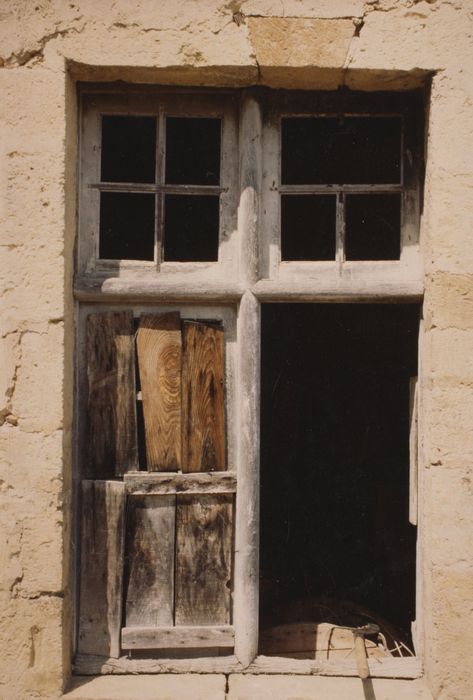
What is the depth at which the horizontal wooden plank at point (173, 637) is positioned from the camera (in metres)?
2.94

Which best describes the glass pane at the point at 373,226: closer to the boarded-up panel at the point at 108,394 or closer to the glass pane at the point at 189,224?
the glass pane at the point at 189,224

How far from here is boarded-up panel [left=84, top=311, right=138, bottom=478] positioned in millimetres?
2992

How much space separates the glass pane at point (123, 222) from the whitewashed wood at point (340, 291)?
724mm

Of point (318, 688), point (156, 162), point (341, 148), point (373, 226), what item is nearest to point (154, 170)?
point (156, 162)

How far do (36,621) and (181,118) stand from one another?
2275 mm

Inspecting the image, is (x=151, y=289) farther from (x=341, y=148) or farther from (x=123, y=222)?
(x=341, y=148)

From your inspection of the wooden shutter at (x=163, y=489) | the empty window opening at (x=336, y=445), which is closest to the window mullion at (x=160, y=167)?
the wooden shutter at (x=163, y=489)

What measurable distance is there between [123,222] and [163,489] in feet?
4.34

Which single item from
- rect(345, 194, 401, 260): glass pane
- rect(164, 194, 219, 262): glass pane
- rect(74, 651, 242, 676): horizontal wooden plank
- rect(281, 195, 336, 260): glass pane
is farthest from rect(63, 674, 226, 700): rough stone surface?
rect(281, 195, 336, 260): glass pane

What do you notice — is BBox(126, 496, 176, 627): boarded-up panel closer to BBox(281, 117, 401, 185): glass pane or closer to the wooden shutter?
the wooden shutter

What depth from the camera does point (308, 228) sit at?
455 centimetres

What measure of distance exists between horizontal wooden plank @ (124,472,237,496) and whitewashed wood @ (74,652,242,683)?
73 centimetres

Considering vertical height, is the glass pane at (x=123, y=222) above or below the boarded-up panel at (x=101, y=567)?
above

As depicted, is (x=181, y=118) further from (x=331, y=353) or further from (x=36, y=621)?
(x=331, y=353)
